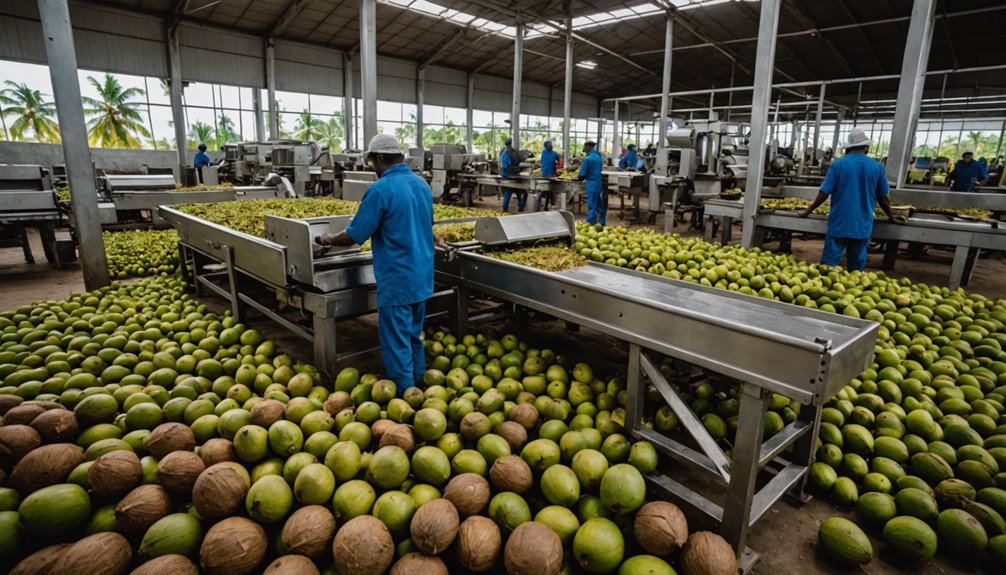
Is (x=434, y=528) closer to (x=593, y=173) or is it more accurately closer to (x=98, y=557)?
(x=98, y=557)

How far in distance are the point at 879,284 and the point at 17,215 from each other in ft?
34.2

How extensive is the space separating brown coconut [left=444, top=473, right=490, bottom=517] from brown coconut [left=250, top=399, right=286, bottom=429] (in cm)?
104

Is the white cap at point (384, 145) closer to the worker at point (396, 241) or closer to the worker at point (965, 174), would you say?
the worker at point (396, 241)

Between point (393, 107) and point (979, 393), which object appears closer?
point (979, 393)

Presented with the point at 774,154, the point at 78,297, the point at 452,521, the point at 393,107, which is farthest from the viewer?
the point at 393,107

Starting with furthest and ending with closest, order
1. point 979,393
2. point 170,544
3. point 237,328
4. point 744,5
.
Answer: point 744,5, point 237,328, point 979,393, point 170,544

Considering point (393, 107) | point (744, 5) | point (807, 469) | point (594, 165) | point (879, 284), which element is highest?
point (744, 5)

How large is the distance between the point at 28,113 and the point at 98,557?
32188 mm

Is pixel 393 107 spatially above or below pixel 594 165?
above

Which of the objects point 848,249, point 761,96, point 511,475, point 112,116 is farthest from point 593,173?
point 112,116

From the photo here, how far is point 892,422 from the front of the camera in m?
2.98

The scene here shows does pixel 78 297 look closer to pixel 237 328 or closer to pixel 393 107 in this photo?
pixel 237 328

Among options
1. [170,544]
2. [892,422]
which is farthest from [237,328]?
[892,422]

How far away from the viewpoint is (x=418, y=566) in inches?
73.1
